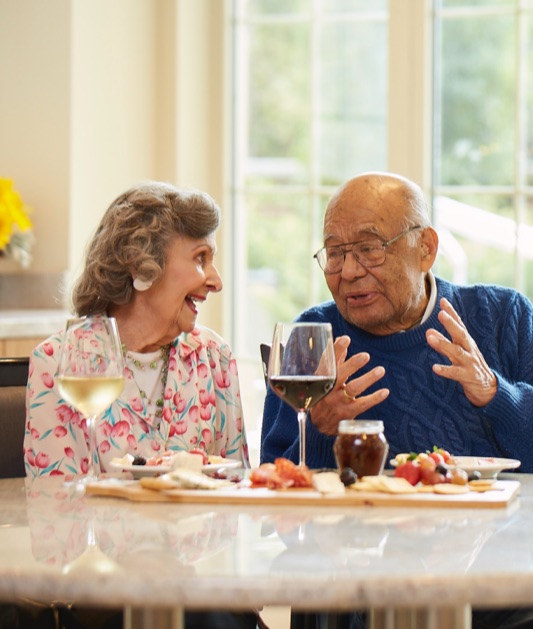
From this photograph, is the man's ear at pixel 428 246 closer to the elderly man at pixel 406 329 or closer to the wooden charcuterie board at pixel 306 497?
the elderly man at pixel 406 329

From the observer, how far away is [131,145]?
4250 mm

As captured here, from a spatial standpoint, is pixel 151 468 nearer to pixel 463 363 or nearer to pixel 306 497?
pixel 306 497

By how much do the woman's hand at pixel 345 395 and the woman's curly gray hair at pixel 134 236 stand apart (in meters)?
0.46

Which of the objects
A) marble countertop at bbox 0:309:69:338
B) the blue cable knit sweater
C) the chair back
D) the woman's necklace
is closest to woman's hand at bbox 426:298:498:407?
the blue cable knit sweater

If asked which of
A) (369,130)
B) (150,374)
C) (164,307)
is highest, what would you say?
(369,130)

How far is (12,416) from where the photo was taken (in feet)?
6.98

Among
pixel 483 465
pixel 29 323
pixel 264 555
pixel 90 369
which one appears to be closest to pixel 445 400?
pixel 483 465

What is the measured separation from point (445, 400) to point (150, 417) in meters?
0.59

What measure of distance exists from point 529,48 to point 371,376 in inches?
96.1

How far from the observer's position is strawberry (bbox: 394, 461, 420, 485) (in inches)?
63.3

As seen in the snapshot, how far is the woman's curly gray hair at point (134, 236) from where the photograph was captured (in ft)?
7.30

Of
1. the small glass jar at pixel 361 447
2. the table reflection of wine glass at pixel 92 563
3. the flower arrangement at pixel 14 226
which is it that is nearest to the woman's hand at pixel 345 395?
the small glass jar at pixel 361 447

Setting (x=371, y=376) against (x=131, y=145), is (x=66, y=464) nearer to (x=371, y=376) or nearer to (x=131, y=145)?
(x=371, y=376)

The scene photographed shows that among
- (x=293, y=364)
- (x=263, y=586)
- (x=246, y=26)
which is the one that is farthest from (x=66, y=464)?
(x=246, y=26)
